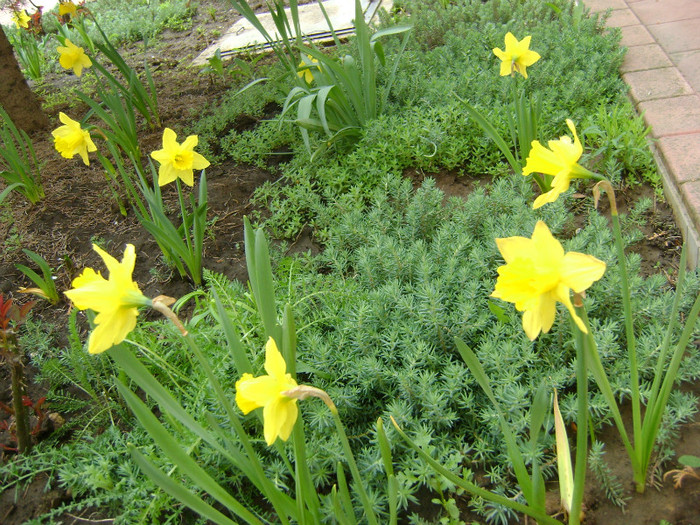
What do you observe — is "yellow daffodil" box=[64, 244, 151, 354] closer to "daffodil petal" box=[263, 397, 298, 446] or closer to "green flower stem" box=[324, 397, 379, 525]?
"daffodil petal" box=[263, 397, 298, 446]

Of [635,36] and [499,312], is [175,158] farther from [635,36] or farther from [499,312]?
[635,36]

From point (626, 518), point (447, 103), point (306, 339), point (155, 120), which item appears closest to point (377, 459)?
point (306, 339)

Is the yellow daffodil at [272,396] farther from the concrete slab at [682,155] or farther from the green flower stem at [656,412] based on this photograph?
the concrete slab at [682,155]

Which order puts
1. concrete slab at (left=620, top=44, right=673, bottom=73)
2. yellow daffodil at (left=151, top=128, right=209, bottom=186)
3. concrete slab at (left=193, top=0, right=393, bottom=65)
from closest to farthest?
yellow daffodil at (left=151, top=128, right=209, bottom=186), concrete slab at (left=620, top=44, right=673, bottom=73), concrete slab at (left=193, top=0, right=393, bottom=65)

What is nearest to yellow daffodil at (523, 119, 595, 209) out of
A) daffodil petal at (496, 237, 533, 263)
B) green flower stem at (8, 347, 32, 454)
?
daffodil petal at (496, 237, 533, 263)

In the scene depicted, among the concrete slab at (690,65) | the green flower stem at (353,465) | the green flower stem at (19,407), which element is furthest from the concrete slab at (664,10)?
the green flower stem at (19,407)

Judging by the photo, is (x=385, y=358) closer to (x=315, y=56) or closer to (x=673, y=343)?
(x=673, y=343)

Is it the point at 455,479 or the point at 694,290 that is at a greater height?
the point at 455,479
